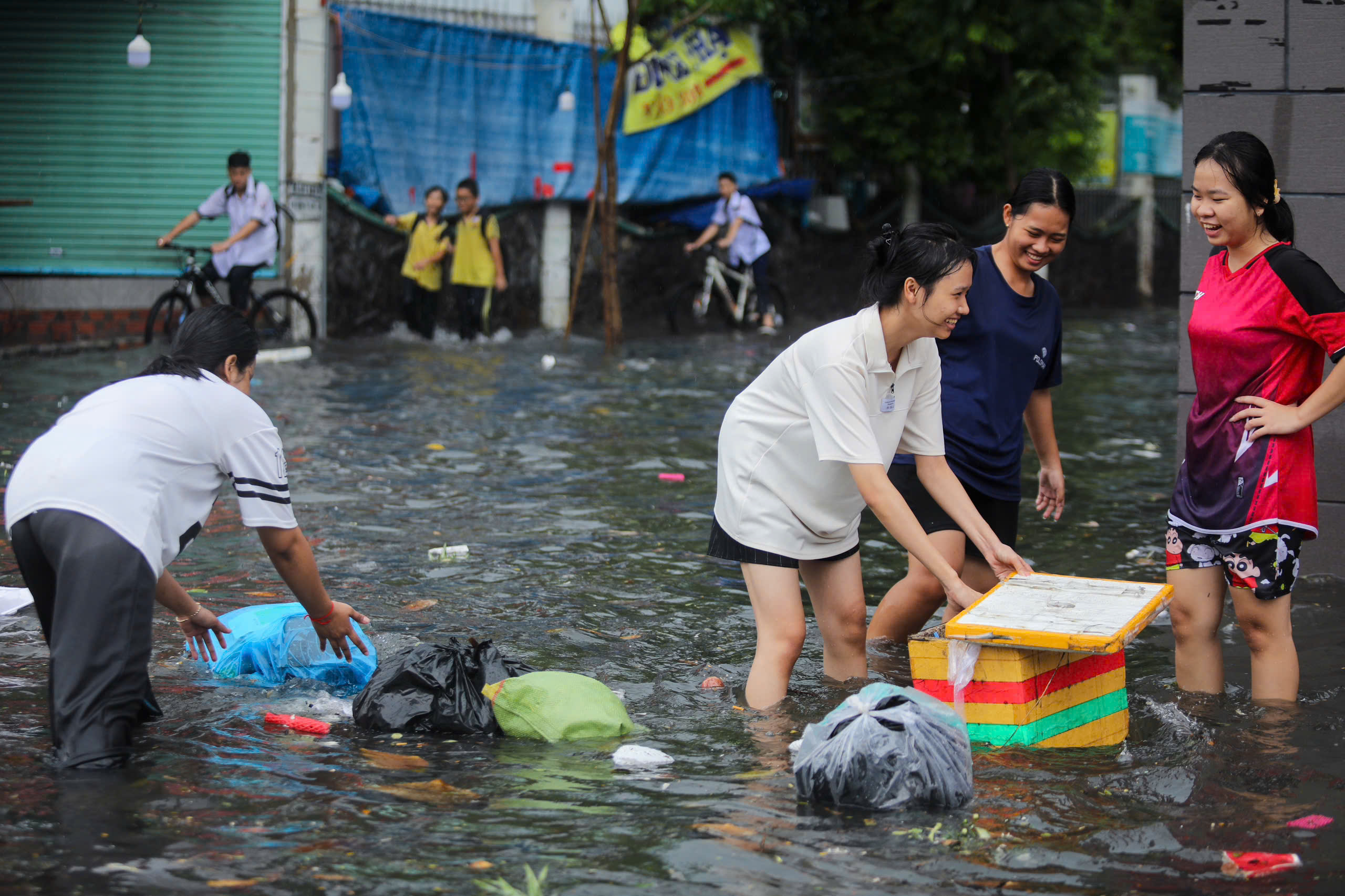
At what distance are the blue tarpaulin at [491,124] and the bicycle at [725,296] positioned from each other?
1521 mm

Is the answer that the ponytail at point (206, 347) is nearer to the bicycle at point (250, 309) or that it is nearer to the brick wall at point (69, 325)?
the bicycle at point (250, 309)

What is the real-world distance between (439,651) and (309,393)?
773 centimetres

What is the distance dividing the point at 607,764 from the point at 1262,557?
196cm

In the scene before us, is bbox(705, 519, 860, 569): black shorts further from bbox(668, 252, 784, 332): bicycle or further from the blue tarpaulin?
bbox(668, 252, 784, 332): bicycle

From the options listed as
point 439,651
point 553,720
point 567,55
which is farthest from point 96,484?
point 567,55

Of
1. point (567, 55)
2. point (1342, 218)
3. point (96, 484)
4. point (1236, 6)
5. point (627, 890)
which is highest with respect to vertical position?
point (567, 55)

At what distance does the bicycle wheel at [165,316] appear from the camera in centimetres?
1413

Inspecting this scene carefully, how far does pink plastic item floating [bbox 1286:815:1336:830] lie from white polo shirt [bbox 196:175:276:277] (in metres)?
12.1

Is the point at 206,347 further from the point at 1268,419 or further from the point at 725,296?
the point at 725,296

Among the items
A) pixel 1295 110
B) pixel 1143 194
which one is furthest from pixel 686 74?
pixel 1295 110

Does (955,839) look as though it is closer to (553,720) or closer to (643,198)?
(553,720)

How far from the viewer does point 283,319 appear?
15453 millimetres

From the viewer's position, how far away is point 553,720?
4145mm

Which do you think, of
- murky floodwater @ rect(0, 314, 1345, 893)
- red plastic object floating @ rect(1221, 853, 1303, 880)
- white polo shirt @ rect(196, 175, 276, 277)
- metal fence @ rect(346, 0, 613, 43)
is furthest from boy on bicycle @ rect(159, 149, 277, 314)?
red plastic object floating @ rect(1221, 853, 1303, 880)
